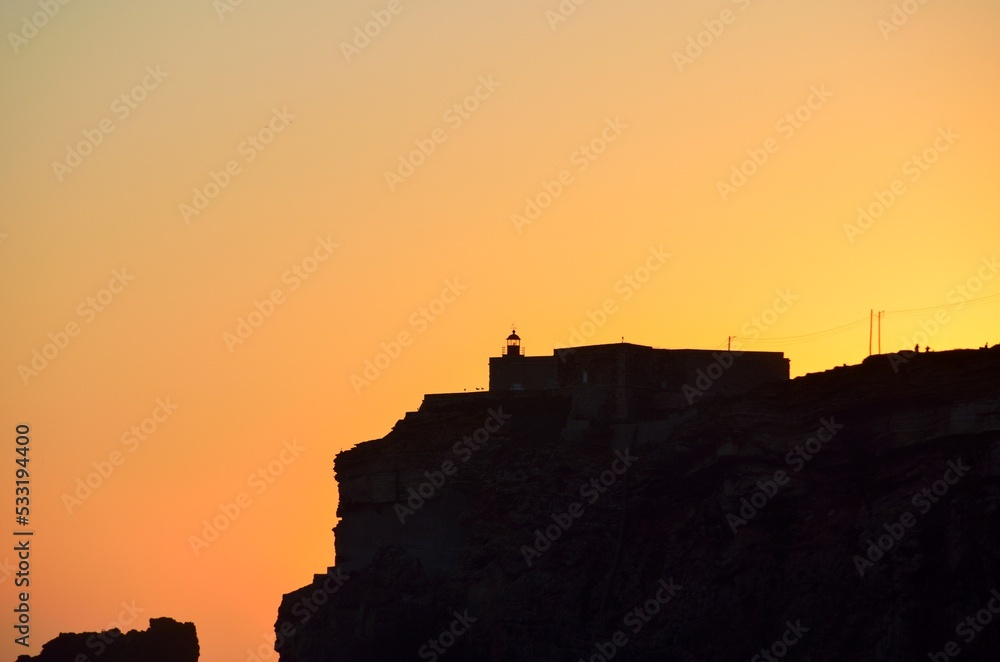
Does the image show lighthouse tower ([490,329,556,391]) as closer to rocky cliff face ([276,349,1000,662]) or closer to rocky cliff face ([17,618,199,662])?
rocky cliff face ([276,349,1000,662])

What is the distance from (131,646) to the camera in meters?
108

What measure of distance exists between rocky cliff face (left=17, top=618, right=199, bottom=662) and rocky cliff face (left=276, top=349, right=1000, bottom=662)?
15.6 meters

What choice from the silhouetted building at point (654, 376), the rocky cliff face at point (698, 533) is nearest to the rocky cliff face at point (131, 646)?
the rocky cliff face at point (698, 533)

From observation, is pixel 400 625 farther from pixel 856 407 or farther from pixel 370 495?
pixel 856 407

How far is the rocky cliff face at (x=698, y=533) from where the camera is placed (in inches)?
2950

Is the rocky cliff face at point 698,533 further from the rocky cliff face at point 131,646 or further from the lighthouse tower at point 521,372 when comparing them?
the rocky cliff face at point 131,646

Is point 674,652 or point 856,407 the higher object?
point 856,407

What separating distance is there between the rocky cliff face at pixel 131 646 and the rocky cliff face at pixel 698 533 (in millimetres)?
15634

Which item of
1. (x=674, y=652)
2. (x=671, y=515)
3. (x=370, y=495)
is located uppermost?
(x=370, y=495)

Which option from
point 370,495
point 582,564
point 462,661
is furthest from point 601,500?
point 370,495

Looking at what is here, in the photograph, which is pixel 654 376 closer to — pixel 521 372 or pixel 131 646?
pixel 521 372

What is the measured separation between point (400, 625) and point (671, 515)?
41.0ft

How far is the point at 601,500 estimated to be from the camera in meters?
85.5

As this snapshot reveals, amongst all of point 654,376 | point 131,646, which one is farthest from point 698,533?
point 131,646
